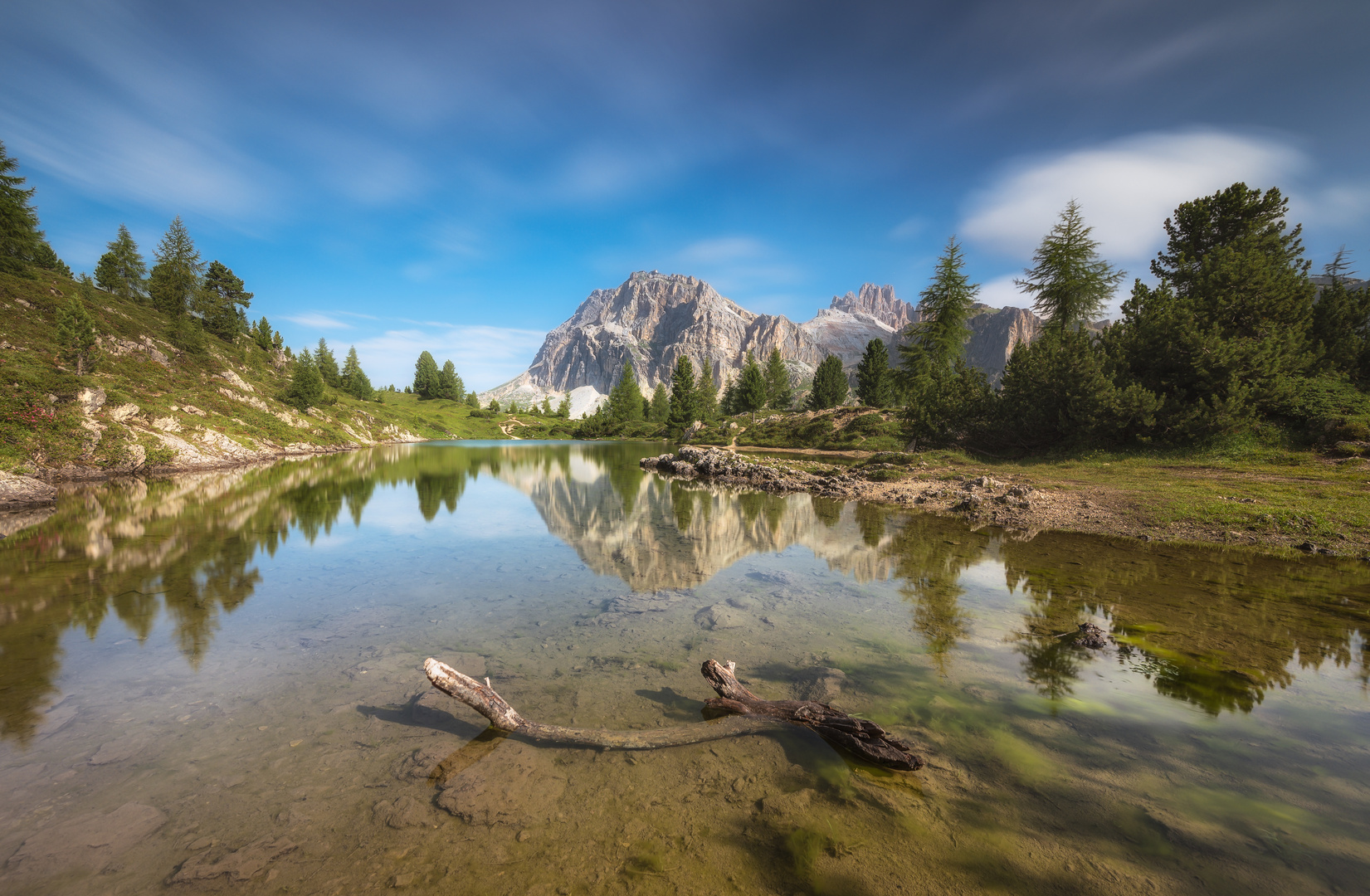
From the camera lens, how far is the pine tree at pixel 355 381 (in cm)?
11931

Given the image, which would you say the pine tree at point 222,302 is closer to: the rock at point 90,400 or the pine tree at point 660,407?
the rock at point 90,400

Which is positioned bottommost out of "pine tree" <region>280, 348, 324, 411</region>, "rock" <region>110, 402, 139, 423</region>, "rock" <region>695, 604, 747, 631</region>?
"rock" <region>695, 604, 747, 631</region>

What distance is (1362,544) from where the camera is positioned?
13422 mm

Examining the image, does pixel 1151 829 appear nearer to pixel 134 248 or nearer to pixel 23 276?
pixel 23 276

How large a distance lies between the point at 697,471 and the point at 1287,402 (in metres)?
38.4

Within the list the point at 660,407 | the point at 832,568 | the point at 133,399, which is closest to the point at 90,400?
the point at 133,399

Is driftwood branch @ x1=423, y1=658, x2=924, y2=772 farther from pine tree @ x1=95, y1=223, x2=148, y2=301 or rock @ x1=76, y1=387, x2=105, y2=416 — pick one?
pine tree @ x1=95, y1=223, x2=148, y2=301

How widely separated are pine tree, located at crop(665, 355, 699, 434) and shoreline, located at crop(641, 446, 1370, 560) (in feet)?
222

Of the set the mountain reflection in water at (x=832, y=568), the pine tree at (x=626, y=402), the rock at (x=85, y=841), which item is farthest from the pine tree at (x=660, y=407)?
the rock at (x=85, y=841)

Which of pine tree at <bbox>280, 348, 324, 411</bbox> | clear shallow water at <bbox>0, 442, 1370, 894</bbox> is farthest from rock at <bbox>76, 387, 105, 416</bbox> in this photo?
pine tree at <bbox>280, 348, 324, 411</bbox>

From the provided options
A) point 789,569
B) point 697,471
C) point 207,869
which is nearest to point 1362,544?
point 789,569

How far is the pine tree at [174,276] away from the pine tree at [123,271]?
2072 mm

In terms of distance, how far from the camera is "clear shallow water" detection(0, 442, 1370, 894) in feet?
14.1

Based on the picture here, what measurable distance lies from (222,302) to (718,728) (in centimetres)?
11688
